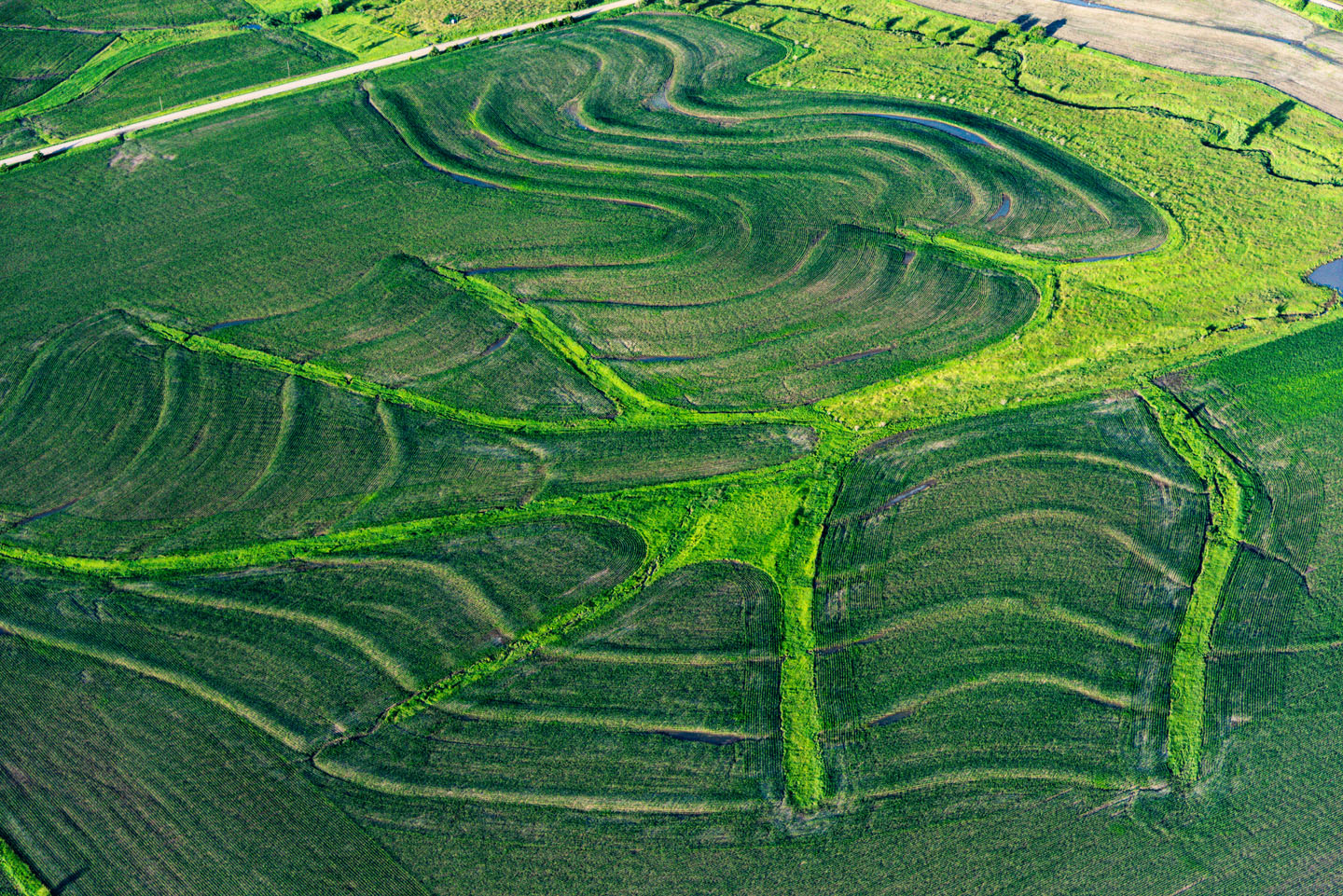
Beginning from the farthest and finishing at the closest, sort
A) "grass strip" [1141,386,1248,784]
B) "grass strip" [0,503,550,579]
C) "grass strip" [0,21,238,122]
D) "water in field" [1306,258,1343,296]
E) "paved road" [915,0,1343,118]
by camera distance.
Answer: "paved road" [915,0,1343,118] → "grass strip" [0,21,238,122] → "water in field" [1306,258,1343,296] → "grass strip" [0,503,550,579] → "grass strip" [1141,386,1248,784]

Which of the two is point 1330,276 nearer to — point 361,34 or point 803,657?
point 803,657

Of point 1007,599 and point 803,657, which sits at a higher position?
point 1007,599

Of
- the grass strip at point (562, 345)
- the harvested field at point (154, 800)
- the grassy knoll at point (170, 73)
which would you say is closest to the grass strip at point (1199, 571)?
the grass strip at point (562, 345)

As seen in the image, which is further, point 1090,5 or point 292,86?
point 1090,5

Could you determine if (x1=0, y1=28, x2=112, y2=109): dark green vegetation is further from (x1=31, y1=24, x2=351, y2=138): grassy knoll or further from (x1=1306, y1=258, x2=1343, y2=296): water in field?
(x1=1306, y1=258, x2=1343, y2=296): water in field

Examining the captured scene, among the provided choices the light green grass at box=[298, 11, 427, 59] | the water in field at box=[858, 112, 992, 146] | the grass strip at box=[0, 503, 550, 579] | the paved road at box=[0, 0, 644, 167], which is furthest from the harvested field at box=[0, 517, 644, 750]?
the light green grass at box=[298, 11, 427, 59]

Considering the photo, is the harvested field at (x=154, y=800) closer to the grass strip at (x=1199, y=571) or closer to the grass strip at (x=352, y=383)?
the grass strip at (x=352, y=383)

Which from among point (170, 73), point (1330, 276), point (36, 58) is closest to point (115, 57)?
point (36, 58)
